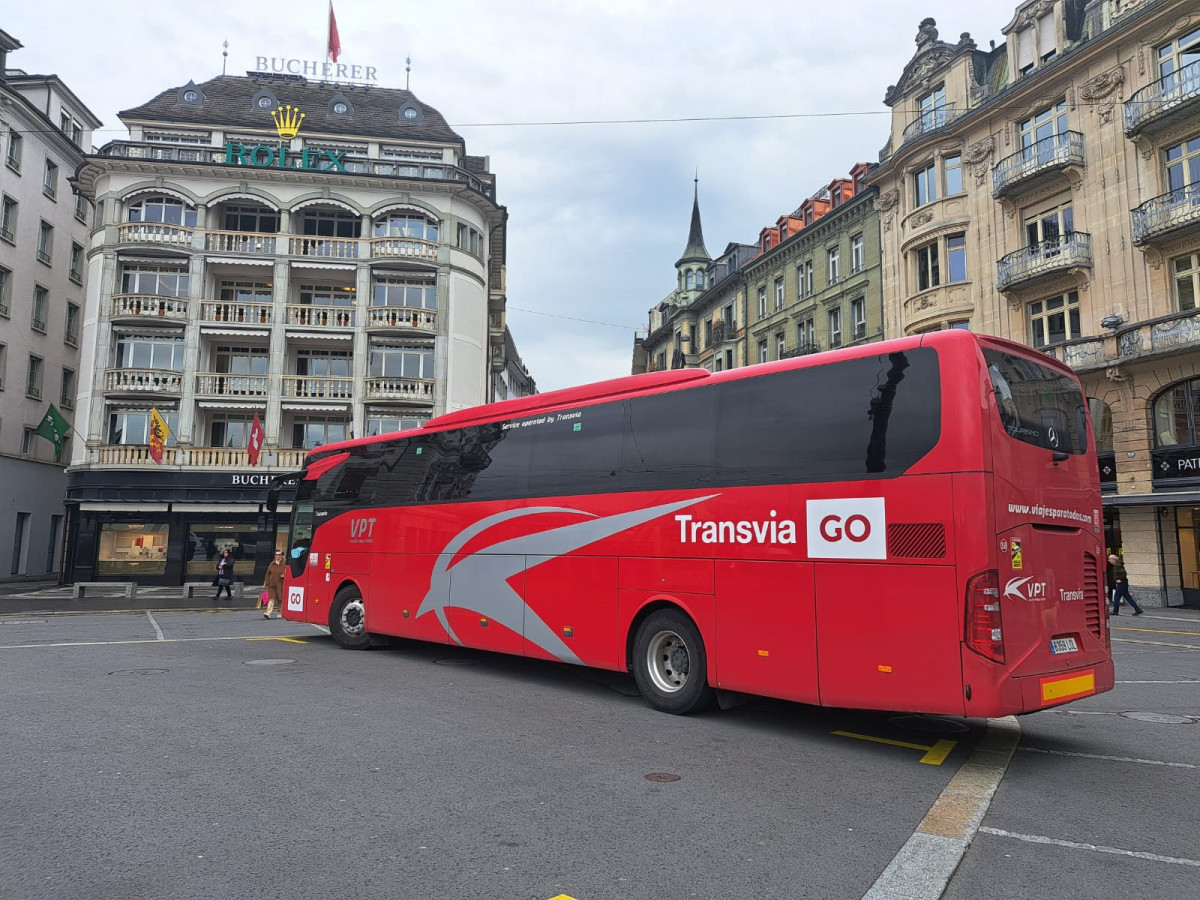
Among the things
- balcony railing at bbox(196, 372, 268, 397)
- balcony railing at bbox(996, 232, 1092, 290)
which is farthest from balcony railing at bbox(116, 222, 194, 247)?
balcony railing at bbox(996, 232, 1092, 290)

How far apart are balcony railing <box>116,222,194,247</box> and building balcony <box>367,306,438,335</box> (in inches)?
337

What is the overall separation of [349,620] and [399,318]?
976 inches

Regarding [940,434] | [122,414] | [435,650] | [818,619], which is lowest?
[435,650]

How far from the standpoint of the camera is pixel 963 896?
13.4 feet

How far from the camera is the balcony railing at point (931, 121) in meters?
30.2

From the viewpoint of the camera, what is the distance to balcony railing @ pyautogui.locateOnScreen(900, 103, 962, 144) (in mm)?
30203

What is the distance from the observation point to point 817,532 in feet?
24.3

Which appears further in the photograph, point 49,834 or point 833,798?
point 833,798

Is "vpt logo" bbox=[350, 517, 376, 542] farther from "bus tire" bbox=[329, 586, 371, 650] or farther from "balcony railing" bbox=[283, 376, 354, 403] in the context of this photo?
"balcony railing" bbox=[283, 376, 354, 403]

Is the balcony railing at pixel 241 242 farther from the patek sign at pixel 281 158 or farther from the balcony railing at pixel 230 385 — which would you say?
the balcony railing at pixel 230 385

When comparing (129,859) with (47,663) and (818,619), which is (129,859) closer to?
(818,619)

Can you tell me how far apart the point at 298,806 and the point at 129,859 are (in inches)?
42.0

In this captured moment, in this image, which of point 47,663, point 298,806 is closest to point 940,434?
point 298,806

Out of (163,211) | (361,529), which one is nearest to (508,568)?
(361,529)
